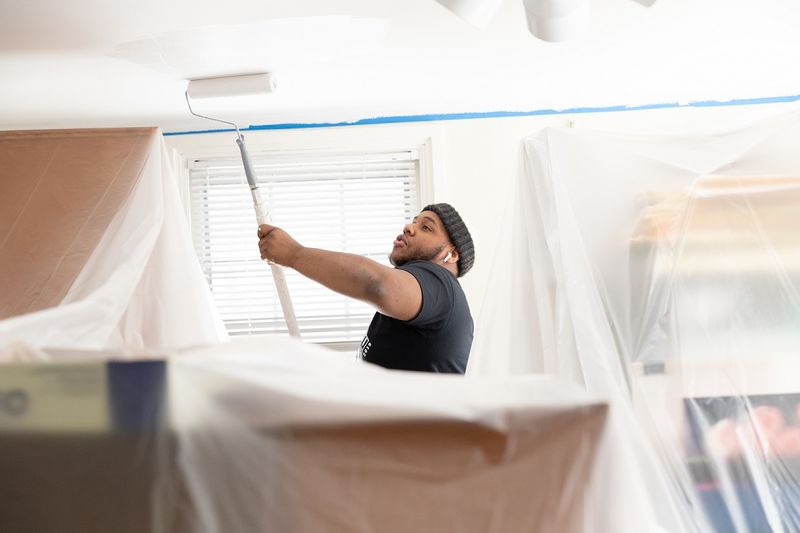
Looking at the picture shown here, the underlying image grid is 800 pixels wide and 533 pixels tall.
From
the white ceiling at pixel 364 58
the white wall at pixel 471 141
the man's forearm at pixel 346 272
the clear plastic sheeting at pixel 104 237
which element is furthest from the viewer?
the white wall at pixel 471 141

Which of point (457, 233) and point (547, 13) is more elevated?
point (547, 13)

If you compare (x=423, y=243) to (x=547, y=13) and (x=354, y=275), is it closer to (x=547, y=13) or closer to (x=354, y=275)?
(x=354, y=275)

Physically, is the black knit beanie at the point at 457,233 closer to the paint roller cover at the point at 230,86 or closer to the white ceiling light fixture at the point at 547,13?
the paint roller cover at the point at 230,86

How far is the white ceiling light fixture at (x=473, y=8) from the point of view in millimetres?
1284

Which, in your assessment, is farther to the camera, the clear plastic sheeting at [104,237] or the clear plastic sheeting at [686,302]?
the clear plastic sheeting at [104,237]

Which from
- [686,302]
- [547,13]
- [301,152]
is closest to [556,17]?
[547,13]

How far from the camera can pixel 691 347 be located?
1195mm

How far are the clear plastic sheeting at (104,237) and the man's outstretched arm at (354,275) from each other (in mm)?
217

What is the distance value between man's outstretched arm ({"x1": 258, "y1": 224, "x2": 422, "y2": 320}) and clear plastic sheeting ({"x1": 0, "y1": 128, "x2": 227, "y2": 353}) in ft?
0.71

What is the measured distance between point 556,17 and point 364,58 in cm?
79

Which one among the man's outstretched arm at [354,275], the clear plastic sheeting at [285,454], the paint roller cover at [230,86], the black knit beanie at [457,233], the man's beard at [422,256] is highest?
the paint roller cover at [230,86]

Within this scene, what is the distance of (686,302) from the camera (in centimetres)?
122

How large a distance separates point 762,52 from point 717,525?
1.45m

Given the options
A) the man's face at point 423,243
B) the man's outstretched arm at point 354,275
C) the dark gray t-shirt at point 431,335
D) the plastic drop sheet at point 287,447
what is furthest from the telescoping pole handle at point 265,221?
the plastic drop sheet at point 287,447
